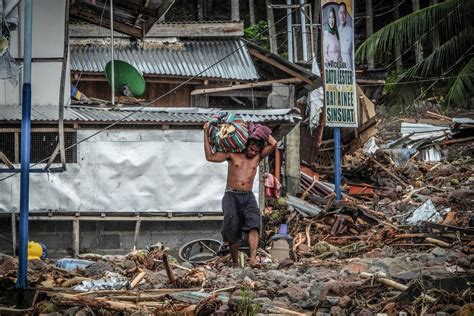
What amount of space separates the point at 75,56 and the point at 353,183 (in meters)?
8.22

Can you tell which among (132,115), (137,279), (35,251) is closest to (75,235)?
(35,251)

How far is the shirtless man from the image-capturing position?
11180mm

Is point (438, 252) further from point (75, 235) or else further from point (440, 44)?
point (440, 44)

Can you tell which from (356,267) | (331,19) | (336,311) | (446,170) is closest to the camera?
(336,311)

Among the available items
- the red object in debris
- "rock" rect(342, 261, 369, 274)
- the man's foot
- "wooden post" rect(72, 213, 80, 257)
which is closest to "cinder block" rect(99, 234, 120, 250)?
"wooden post" rect(72, 213, 80, 257)

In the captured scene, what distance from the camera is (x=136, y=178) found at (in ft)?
51.2

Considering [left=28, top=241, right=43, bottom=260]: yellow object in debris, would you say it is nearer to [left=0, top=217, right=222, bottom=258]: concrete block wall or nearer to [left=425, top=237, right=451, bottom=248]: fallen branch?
[left=0, top=217, right=222, bottom=258]: concrete block wall

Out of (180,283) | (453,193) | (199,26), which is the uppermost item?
(199,26)

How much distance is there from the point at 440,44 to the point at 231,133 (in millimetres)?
14136

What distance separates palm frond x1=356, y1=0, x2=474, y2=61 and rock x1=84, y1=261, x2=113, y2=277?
521 inches

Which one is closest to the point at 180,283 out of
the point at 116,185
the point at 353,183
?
the point at 116,185

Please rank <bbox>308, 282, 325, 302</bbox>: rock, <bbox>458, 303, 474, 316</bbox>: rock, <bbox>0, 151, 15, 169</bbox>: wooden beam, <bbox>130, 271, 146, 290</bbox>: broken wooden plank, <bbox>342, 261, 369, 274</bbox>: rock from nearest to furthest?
<bbox>458, 303, 474, 316</bbox>: rock → <bbox>308, 282, 325, 302</bbox>: rock → <bbox>130, 271, 146, 290</bbox>: broken wooden plank → <bbox>342, 261, 369, 274</bbox>: rock → <bbox>0, 151, 15, 169</bbox>: wooden beam

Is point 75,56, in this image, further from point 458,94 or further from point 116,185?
point 458,94

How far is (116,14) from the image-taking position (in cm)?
1193
